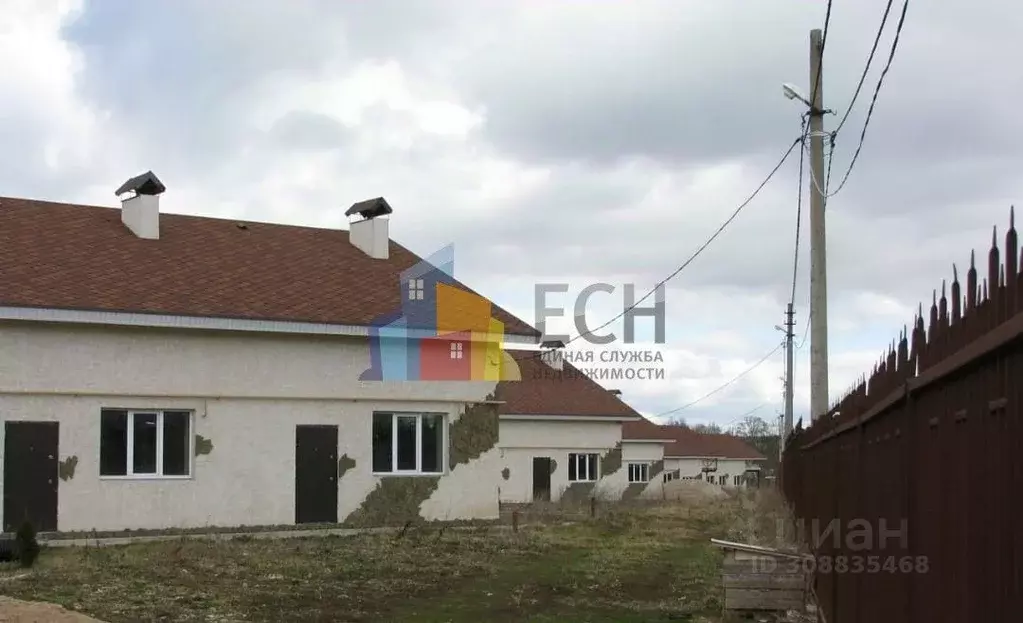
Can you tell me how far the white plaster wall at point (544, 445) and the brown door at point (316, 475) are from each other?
57.8 ft

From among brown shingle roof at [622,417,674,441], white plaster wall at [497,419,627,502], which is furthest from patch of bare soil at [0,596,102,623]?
brown shingle roof at [622,417,674,441]

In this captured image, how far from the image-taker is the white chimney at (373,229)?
2553 centimetres

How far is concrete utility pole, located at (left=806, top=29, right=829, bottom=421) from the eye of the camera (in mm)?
16625

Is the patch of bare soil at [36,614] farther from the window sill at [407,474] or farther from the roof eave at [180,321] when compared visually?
the window sill at [407,474]

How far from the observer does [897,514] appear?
17.0 ft

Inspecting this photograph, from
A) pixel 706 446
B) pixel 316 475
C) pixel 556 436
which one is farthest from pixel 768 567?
pixel 706 446

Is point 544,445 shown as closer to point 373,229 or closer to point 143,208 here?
point 373,229

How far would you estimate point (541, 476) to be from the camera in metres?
40.3

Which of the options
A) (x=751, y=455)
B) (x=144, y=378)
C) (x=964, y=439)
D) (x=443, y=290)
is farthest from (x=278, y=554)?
(x=751, y=455)

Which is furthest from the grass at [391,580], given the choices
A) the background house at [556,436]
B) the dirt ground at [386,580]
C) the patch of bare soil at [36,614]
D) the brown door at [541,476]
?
the brown door at [541,476]

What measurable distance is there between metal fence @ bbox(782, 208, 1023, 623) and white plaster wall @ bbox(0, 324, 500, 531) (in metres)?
14.6

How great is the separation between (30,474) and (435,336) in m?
7.86

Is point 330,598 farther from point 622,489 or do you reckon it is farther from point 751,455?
point 751,455

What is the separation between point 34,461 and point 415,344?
293 inches
